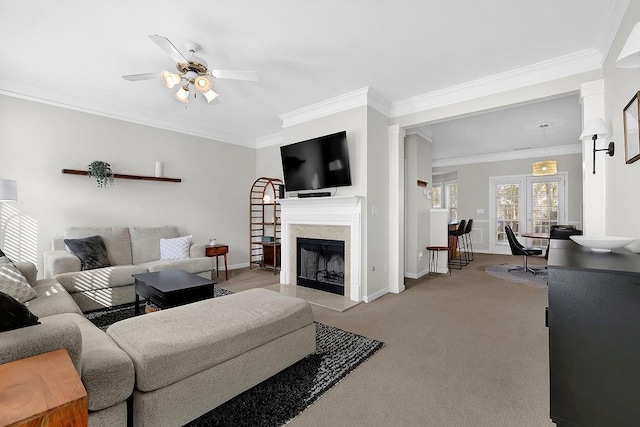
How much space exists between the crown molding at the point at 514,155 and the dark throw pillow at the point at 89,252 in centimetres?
825

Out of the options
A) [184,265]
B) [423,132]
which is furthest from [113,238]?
[423,132]

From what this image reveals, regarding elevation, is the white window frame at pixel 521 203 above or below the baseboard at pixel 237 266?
above

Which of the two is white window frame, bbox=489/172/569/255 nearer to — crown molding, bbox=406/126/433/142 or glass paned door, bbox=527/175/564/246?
glass paned door, bbox=527/175/564/246

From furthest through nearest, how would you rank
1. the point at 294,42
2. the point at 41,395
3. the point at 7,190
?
the point at 7,190 → the point at 294,42 → the point at 41,395

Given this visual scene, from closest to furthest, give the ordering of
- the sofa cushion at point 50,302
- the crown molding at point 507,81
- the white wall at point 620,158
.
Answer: the white wall at point 620,158 → the sofa cushion at point 50,302 → the crown molding at point 507,81

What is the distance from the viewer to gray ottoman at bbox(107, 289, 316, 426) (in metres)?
1.42

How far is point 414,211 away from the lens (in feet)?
16.9

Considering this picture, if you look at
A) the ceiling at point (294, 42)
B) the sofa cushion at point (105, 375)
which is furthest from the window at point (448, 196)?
the sofa cushion at point (105, 375)

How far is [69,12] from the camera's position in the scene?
2305 mm

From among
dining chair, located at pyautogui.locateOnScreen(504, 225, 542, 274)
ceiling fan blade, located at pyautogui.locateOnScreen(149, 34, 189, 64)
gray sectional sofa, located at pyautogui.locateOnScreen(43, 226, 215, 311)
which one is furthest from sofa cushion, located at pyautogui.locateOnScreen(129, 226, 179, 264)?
dining chair, located at pyautogui.locateOnScreen(504, 225, 542, 274)

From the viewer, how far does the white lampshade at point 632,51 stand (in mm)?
1243

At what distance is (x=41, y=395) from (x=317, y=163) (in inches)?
143

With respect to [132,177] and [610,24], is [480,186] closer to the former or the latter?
[610,24]

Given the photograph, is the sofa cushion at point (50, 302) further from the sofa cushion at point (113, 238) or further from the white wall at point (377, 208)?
the white wall at point (377, 208)
